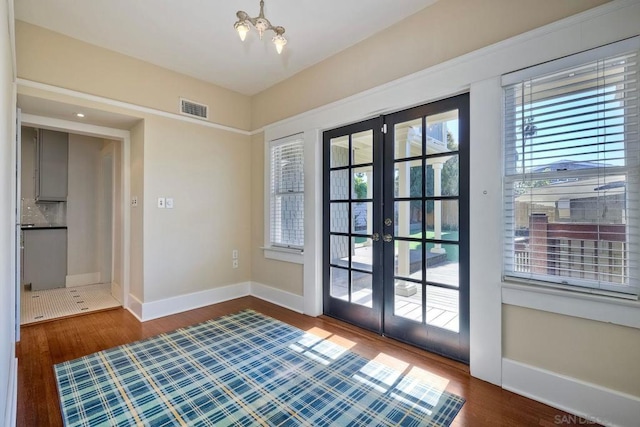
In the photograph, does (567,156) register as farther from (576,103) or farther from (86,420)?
(86,420)

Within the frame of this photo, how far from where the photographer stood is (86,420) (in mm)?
1718

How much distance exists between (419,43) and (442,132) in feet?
2.63

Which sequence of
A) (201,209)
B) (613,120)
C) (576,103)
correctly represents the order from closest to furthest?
(613,120) → (576,103) → (201,209)

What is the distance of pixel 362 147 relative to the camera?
10.0 feet

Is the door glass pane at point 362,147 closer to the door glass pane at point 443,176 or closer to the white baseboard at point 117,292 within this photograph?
the door glass pane at point 443,176

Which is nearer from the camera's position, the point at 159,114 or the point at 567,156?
the point at 567,156

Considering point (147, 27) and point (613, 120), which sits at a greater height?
point (147, 27)

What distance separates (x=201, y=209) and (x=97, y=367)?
6.51 ft

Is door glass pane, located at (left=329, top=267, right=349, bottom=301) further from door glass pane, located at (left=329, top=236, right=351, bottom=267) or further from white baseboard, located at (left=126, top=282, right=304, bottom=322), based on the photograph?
white baseboard, located at (left=126, top=282, right=304, bottom=322)

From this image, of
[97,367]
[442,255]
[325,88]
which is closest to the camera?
[97,367]

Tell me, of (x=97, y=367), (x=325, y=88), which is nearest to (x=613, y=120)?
(x=325, y=88)

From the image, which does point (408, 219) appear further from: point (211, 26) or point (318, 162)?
point (211, 26)

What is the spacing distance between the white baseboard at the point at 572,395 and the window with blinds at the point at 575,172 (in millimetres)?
571

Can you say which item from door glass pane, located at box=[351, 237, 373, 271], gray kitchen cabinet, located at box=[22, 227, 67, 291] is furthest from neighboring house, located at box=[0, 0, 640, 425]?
gray kitchen cabinet, located at box=[22, 227, 67, 291]
